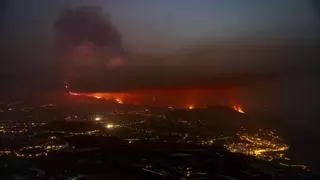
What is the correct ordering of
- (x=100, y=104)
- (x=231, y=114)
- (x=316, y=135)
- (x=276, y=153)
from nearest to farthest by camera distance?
(x=276, y=153), (x=316, y=135), (x=231, y=114), (x=100, y=104)

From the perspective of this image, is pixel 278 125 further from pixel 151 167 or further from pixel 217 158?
pixel 151 167

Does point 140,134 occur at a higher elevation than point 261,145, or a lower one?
higher

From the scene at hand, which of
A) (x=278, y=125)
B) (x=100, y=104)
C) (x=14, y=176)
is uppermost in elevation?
(x=100, y=104)

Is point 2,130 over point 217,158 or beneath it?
over

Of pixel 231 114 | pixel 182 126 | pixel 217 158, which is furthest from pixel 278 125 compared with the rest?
pixel 217 158

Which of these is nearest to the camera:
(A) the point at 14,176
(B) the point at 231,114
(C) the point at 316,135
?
(A) the point at 14,176

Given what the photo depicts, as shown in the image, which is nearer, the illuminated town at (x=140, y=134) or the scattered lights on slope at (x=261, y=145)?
the illuminated town at (x=140, y=134)

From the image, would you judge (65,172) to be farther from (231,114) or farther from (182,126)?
(231,114)

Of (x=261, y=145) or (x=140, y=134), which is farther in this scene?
(x=140, y=134)

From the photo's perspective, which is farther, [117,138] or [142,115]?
[142,115]

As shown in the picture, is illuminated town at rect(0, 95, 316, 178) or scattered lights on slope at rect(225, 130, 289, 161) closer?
illuminated town at rect(0, 95, 316, 178)
